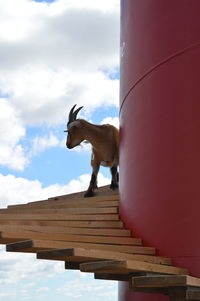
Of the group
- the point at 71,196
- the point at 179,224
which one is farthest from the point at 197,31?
the point at 71,196

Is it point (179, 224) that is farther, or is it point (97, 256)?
point (179, 224)

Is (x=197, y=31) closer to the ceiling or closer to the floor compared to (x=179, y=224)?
closer to the ceiling

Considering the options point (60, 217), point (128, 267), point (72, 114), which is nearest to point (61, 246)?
point (128, 267)

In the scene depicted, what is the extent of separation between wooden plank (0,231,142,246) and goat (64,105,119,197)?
6.92 feet

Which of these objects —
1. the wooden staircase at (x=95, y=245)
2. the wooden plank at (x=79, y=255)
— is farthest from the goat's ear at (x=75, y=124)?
the wooden plank at (x=79, y=255)

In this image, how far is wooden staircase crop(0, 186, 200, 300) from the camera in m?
4.74

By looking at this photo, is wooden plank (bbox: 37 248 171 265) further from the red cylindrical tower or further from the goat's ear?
the goat's ear

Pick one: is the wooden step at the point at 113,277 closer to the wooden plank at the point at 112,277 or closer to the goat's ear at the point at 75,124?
the wooden plank at the point at 112,277

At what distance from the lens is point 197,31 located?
18.9 feet

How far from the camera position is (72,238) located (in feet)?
18.3

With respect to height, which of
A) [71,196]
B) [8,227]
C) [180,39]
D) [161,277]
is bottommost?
[161,277]

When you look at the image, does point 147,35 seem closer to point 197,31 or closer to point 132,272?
point 197,31

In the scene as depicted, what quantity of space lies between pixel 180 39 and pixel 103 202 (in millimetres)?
2271

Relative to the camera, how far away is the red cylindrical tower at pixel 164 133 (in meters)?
5.48
